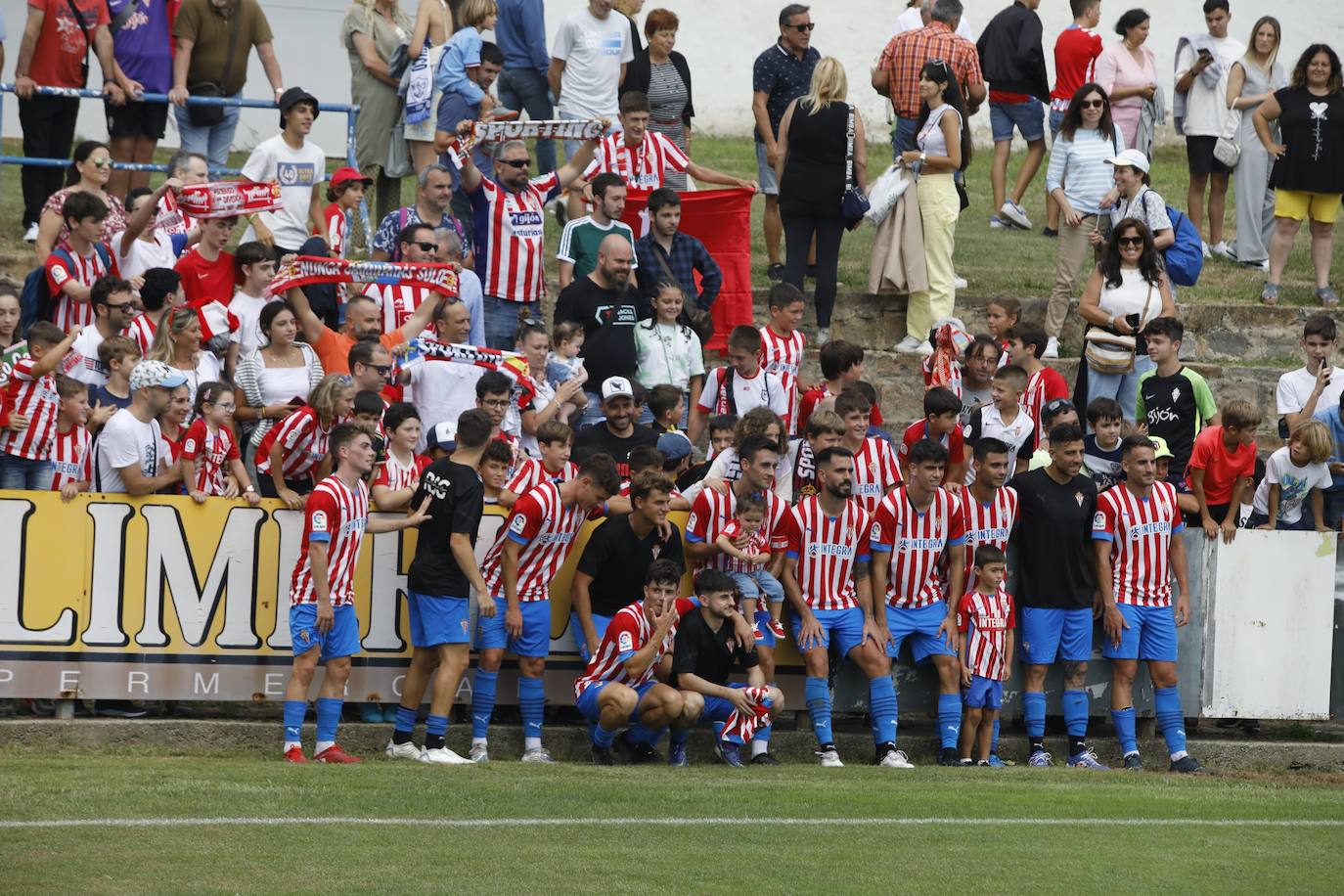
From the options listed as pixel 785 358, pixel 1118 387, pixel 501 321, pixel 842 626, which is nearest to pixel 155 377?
pixel 501 321

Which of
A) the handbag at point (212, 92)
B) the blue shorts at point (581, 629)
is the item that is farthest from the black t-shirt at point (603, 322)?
the handbag at point (212, 92)

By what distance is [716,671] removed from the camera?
11.3 m

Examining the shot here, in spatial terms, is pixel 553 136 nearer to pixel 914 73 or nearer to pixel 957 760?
pixel 914 73

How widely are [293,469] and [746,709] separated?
3.03 meters

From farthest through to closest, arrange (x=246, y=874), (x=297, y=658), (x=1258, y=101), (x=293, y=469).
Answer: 1. (x=1258, y=101)
2. (x=293, y=469)
3. (x=297, y=658)
4. (x=246, y=874)

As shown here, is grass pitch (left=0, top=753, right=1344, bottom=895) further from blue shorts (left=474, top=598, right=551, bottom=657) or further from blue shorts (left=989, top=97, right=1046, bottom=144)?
blue shorts (left=989, top=97, right=1046, bottom=144)

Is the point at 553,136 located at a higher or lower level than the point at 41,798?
higher

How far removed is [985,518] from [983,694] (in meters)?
1.07

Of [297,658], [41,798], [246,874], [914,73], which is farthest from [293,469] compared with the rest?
[914,73]

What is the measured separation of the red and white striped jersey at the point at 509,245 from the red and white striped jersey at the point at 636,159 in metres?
1.35

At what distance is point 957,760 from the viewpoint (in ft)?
39.1

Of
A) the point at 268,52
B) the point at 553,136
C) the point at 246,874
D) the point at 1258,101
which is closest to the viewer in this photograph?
the point at 246,874

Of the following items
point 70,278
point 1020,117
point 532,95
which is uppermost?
point 1020,117

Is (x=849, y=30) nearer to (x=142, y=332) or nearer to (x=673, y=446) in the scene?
(x=673, y=446)
